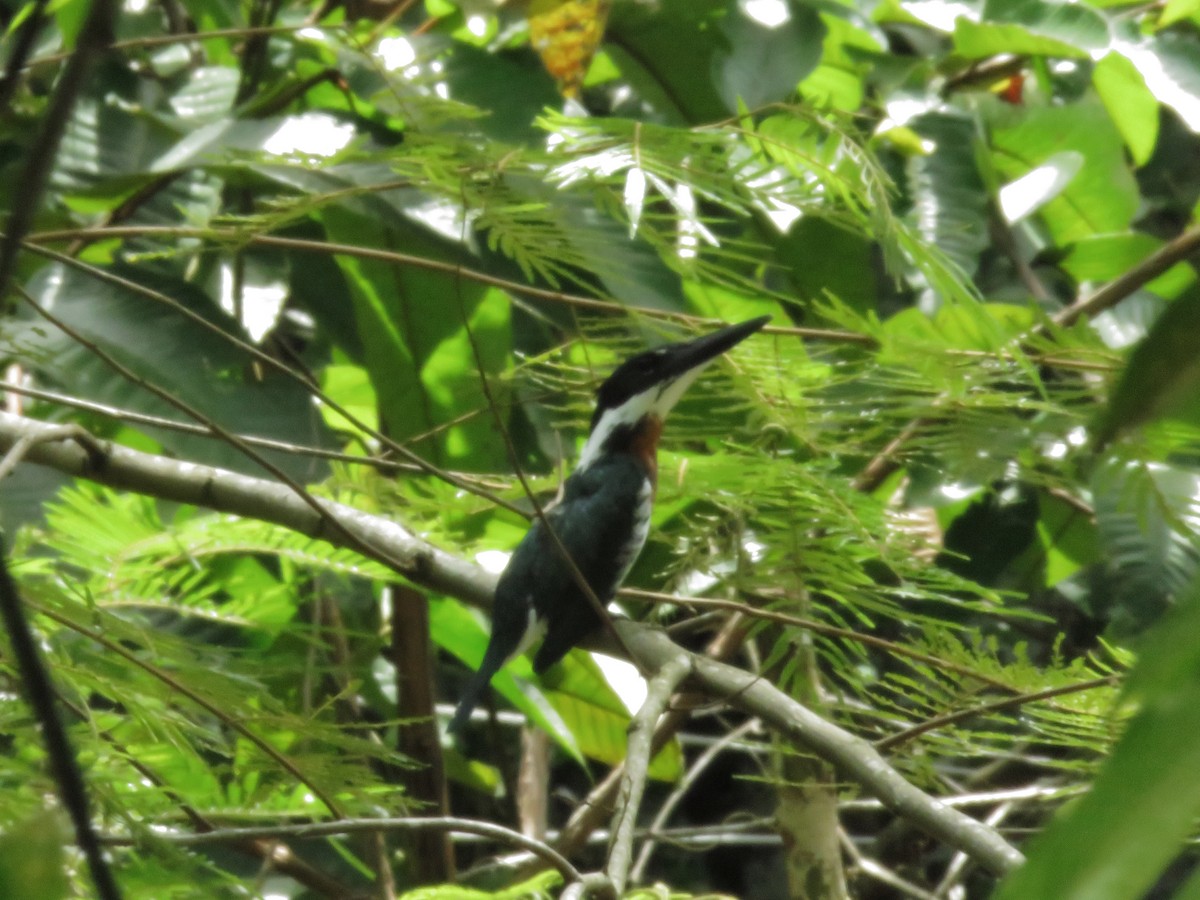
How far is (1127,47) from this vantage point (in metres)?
2.75

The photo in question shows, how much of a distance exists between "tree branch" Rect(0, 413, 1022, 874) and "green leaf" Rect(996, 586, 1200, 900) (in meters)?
1.32

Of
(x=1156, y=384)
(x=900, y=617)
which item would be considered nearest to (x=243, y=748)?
(x=900, y=617)

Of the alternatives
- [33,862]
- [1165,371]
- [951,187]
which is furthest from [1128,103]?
[33,862]

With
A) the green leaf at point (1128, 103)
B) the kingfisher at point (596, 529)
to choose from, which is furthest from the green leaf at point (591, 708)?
the green leaf at point (1128, 103)

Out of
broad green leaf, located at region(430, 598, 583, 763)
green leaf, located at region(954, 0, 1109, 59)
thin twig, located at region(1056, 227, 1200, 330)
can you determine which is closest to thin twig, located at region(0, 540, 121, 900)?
thin twig, located at region(1056, 227, 1200, 330)

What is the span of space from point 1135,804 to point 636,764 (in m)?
1.18

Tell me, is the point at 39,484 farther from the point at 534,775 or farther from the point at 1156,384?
the point at 1156,384

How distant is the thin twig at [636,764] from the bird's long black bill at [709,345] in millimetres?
544

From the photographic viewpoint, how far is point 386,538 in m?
2.04

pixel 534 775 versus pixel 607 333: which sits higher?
pixel 607 333

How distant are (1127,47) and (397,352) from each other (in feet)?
5.43

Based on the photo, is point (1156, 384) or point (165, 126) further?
point (165, 126)

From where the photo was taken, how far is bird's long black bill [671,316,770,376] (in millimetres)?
2098

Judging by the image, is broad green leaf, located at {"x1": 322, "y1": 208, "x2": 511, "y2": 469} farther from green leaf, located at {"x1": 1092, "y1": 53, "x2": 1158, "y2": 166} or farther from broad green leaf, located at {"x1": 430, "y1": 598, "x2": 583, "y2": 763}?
green leaf, located at {"x1": 1092, "y1": 53, "x2": 1158, "y2": 166}
